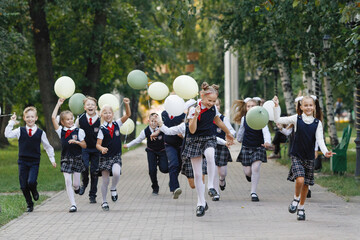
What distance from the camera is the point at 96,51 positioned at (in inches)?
1030

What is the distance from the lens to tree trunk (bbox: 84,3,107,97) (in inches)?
1037

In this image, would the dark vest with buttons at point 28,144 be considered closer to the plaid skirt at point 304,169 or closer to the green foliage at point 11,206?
the green foliage at point 11,206

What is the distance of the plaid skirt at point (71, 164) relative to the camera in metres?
10.8

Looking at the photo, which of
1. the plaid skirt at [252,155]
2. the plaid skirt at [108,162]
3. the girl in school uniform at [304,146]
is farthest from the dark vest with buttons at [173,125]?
the girl in school uniform at [304,146]

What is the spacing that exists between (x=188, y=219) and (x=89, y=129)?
2.97m

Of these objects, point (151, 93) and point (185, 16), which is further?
point (185, 16)

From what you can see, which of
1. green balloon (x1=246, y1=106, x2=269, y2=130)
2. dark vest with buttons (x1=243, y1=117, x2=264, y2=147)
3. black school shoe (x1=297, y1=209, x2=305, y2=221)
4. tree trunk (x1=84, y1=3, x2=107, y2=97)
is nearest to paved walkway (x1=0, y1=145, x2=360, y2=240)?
black school shoe (x1=297, y1=209, x2=305, y2=221)

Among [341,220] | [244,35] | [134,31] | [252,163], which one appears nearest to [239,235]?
[341,220]

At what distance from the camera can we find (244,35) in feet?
71.2

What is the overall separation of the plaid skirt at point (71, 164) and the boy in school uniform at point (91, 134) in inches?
20.9

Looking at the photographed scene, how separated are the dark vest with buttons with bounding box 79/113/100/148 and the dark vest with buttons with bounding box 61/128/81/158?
71 cm

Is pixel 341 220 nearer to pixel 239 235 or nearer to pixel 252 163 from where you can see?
pixel 239 235

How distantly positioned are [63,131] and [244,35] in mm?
11922

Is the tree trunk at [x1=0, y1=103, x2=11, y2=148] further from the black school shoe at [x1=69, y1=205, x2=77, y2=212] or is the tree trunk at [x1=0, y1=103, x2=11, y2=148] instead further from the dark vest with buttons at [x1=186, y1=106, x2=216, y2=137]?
the dark vest with buttons at [x1=186, y1=106, x2=216, y2=137]
